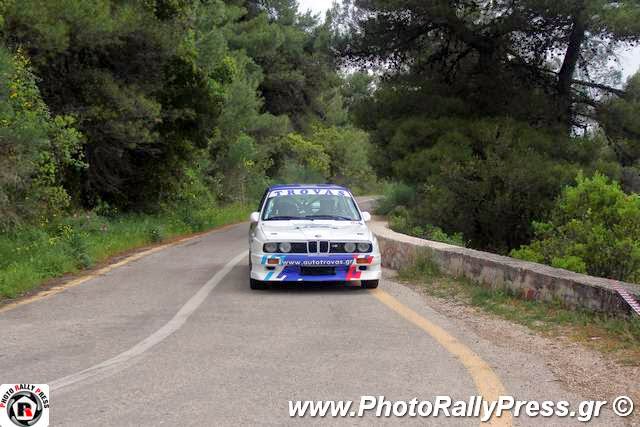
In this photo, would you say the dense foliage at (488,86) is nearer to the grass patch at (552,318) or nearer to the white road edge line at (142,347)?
the grass patch at (552,318)

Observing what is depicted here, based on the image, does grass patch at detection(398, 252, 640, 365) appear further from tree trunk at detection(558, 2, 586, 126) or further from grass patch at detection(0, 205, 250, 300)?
tree trunk at detection(558, 2, 586, 126)

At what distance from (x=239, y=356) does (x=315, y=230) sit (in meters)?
4.26

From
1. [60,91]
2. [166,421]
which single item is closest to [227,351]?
[166,421]

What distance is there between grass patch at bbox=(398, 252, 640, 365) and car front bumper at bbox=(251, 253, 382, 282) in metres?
1.13

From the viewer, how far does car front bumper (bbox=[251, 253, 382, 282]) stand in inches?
392

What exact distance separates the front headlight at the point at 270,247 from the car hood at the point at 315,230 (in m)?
0.09

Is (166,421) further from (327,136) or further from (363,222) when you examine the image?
(327,136)

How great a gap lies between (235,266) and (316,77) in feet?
108

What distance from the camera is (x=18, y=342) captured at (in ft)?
22.9

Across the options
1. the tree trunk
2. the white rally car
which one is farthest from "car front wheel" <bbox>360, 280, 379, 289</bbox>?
the tree trunk

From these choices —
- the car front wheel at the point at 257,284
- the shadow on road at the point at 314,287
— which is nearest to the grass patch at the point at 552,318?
the shadow on road at the point at 314,287

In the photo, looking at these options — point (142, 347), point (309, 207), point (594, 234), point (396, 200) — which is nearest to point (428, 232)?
point (594, 234)

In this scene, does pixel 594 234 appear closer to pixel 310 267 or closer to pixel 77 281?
pixel 310 267

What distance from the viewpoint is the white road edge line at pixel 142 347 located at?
5574 millimetres
